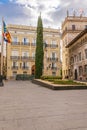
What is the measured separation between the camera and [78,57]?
1565 inches

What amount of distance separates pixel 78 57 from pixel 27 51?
22.3m

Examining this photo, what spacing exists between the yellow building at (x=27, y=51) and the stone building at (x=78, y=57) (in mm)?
12130

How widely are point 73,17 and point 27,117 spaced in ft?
147

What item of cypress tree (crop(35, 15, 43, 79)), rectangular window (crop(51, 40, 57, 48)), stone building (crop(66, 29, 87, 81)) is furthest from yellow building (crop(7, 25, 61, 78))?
cypress tree (crop(35, 15, 43, 79))

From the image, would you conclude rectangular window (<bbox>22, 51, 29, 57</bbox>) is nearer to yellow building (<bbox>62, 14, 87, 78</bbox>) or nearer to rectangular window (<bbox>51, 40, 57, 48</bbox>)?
rectangular window (<bbox>51, 40, 57, 48</bbox>)

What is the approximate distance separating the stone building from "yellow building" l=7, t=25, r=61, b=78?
12130mm

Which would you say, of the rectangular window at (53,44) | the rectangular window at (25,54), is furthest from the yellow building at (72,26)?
the rectangular window at (25,54)

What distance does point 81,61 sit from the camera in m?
37.6

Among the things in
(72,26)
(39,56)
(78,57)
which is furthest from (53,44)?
(39,56)

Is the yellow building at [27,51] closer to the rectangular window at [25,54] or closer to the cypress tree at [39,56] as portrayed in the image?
the rectangular window at [25,54]

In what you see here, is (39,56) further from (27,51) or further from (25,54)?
(27,51)

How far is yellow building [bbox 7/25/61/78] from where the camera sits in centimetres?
5669

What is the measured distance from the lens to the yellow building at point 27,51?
56.7m

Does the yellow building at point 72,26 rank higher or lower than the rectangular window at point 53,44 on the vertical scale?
higher
